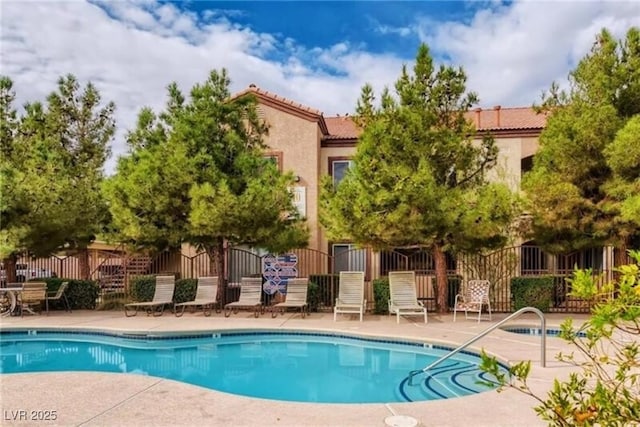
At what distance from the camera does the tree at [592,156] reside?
1384 cm

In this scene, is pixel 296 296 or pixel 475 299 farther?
pixel 296 296

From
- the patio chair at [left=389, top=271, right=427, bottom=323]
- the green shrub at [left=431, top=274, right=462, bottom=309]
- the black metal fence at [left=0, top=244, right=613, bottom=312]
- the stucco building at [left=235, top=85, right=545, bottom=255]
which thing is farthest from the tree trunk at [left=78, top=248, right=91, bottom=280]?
the green shrub at [left=431, top=274, right=462, bottom=309]

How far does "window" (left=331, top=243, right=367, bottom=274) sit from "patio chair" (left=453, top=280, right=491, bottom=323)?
19.3 ft

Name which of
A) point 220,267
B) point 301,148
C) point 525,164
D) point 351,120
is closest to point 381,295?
point 220,267

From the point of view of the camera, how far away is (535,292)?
1553 centimetres

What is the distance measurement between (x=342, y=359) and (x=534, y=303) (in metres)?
7.78

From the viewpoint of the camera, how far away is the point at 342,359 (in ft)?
35.6

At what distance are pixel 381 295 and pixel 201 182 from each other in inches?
257

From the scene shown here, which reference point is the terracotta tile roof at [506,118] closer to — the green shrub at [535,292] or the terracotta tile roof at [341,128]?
the terracotta tile roof at [341,128]

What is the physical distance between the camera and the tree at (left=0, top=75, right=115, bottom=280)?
14780 millimetres

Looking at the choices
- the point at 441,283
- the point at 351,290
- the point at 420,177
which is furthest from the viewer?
the point at 441,283

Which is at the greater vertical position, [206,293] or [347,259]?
[347,259]

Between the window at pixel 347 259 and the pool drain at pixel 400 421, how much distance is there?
14311mm

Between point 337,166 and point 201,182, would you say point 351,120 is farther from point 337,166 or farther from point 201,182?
point 201,182
